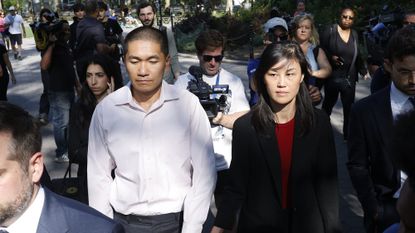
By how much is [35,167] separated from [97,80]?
2.56 m

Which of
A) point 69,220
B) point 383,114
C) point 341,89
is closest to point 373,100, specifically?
point 383,114

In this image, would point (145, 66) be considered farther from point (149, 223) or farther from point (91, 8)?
point (91, 8)

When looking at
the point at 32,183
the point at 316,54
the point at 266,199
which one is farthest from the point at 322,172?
the point at 316,54

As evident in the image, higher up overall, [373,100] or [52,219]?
[373,100]

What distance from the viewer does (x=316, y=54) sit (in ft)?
19.7

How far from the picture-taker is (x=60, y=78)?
280 inches

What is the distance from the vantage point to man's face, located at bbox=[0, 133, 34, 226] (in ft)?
5.99

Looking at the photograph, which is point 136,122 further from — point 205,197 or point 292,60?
point 292,60

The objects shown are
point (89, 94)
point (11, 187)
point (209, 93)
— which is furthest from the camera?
point (89, 94)

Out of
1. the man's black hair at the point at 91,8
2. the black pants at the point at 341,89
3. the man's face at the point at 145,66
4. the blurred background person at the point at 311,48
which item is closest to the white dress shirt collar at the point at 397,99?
the man's face at the point at 145,66

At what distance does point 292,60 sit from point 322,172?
0.64m

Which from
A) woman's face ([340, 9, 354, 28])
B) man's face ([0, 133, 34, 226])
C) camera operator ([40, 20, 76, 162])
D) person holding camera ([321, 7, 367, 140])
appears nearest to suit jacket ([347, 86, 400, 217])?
man's face ([0, 133, 34, 226])

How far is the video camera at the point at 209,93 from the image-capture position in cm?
367

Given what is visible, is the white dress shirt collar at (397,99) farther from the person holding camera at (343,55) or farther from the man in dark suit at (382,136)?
the person holding camera at (343,55)
